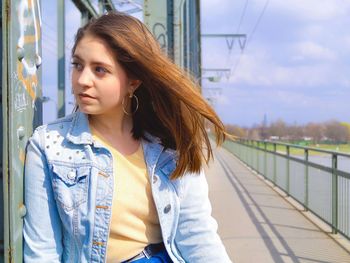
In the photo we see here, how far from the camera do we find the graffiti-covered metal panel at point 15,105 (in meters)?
1.18

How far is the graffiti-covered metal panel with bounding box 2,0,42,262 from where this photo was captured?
1184 mm

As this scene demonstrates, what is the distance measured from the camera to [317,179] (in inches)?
229

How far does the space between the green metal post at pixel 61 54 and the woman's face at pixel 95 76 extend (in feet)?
7.38

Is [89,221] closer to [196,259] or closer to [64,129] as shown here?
[64,129]

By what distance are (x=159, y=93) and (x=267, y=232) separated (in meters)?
3.77

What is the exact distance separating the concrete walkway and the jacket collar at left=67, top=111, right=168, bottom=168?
0.99 m

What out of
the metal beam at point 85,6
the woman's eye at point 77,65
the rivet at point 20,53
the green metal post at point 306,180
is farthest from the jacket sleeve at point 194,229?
the green metal post at point 306,180

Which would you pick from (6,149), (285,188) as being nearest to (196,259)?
(6,149)

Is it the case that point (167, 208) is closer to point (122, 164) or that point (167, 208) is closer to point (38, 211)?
point (122, 164)

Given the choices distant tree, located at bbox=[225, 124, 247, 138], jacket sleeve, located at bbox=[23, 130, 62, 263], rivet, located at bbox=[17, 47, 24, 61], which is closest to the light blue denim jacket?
jacket sleeve, located at bbox=[23, 130, 62, 263]

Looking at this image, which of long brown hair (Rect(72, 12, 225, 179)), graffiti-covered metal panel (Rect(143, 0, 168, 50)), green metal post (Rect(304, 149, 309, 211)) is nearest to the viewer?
long brown hair (Rect(72, 12, 225, 179))

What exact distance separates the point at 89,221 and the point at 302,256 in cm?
327

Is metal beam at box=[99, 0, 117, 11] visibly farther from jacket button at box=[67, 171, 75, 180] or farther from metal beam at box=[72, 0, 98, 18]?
jacket button at box=[67, 171, 75, 180]

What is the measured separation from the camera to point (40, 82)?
4.92 feet
